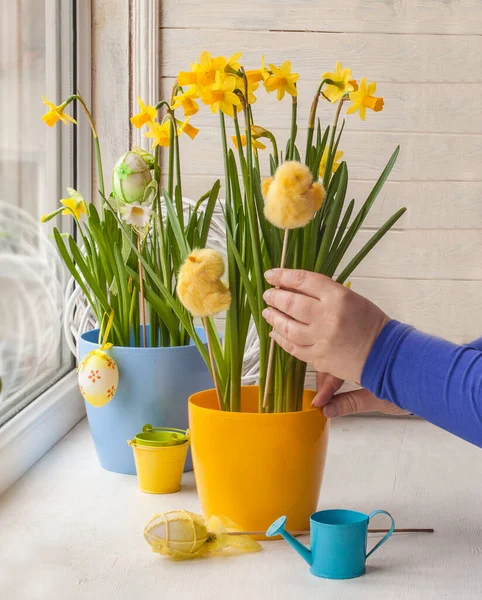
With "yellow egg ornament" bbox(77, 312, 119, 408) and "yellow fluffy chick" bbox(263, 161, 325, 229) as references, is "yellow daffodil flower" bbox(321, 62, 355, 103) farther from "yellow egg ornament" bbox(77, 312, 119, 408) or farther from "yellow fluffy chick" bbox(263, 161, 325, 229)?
"yellow egg ornament" bbox(77, 312, 119, 408)

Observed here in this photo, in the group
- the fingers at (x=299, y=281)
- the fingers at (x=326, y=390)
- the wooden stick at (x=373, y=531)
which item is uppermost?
the fingers at (x=299, y=281)

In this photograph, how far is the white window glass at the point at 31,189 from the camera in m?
1.18

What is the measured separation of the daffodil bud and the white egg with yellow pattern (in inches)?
8.0

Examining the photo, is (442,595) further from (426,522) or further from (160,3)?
(160,3)

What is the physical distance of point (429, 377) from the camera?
698mm

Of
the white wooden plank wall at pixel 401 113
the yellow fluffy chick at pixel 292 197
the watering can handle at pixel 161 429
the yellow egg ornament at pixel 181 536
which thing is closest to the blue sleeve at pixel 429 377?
the yellow fluffy chick at pixel 292 197

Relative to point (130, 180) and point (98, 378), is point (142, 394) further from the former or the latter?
point (130, 180)

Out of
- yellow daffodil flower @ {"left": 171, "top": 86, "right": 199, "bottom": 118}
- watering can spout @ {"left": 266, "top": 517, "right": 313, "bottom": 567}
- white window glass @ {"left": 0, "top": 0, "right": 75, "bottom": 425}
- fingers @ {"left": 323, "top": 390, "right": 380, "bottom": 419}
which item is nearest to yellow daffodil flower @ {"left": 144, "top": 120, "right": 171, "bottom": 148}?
yellow daffodil flower @ {"left": 171, "top": 86, "right": 199, "bottom": 118}

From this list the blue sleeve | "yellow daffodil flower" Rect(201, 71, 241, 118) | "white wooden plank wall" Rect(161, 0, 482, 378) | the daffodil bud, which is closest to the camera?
the blue sleeve

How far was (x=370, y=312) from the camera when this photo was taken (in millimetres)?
724

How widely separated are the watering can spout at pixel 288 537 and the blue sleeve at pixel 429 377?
160 mm

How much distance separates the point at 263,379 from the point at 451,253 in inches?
27.5

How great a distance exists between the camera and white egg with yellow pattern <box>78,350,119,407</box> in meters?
1.02

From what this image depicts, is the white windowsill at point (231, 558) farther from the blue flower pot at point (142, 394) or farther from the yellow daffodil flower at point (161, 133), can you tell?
the yellow daffodil flower at point (161, 133)
